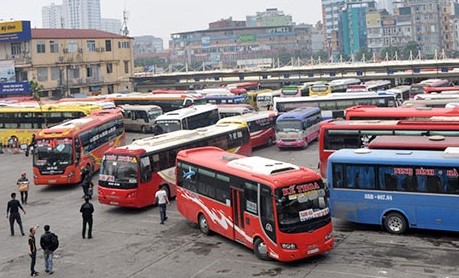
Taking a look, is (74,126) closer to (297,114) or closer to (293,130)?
(293,130)

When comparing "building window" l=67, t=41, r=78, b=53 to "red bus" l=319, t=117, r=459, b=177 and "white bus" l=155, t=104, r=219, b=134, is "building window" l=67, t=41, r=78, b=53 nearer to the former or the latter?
"white bus" l=155, t=104, r=219, b=134

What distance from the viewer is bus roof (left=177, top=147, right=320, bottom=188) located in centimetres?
1515

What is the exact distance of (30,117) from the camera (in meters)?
39.4

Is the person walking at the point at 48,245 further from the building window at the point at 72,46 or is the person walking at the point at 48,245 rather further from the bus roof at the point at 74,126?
the building window at the point at 72,46

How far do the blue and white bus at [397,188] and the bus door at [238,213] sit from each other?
2956 millimetres

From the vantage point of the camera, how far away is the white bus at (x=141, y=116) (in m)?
44.7

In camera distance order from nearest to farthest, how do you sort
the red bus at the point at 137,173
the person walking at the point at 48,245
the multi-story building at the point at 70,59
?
the person walking at the point at 48,245 → the red bus at the point at 137,173 → the multi-story building at the point at 70,59

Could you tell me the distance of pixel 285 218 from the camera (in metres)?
14.8

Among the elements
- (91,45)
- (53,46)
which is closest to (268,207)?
(53,46)

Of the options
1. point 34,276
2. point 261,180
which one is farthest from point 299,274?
point 34,276

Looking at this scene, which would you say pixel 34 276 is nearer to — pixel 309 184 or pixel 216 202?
pixel 216 202

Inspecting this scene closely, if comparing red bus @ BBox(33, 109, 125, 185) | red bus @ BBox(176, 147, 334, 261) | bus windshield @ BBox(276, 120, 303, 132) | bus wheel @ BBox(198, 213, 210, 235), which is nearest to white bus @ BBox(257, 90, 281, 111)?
bus windshield @ BBox(276, 120, 303, 132)

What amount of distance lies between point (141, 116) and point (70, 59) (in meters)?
25.0

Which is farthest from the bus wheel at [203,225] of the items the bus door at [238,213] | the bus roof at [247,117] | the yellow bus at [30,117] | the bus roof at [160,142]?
the yellow bus at [30,117]
